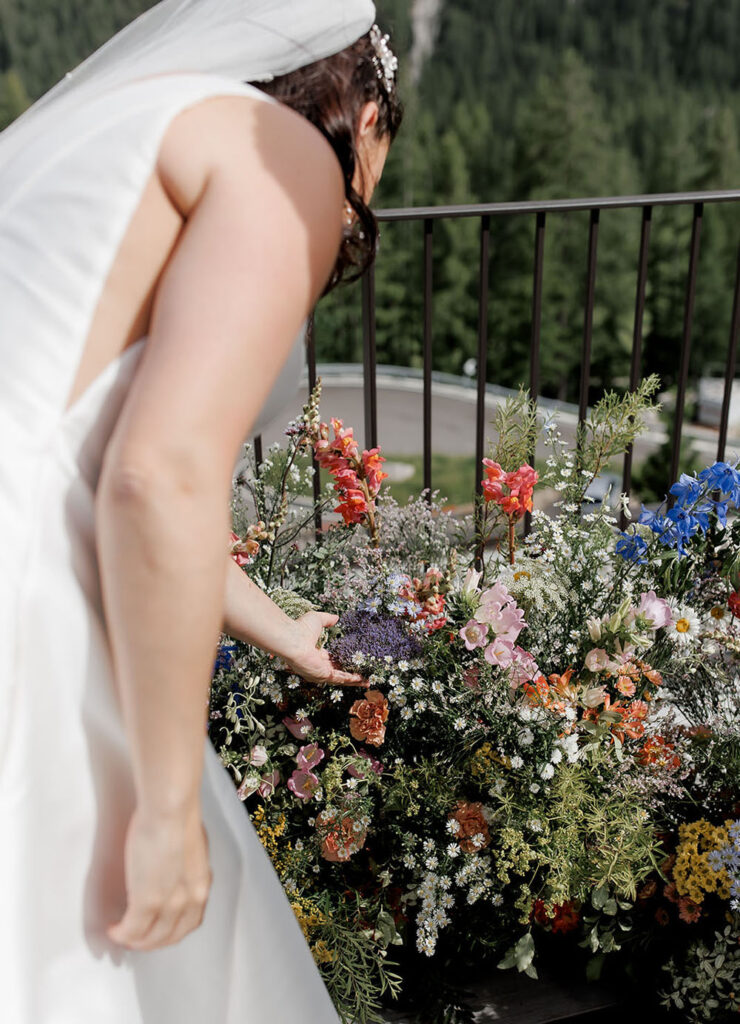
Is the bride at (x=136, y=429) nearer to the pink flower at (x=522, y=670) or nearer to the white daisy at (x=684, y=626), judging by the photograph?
the pink flower at (x=522, y=670)

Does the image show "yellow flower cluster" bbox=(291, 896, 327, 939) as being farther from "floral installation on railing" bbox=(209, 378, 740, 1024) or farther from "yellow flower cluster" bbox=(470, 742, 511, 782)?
"yellow flower cluster" bbox=(470, 742, 511, 782)

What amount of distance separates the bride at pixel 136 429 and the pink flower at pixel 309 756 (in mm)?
800

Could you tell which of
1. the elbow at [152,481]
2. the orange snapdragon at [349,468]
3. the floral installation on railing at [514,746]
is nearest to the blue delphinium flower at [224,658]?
the floral installation on railing at [514,746]

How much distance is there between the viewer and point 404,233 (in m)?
29.8

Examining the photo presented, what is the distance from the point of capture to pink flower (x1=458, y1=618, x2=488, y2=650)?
159 centimetres

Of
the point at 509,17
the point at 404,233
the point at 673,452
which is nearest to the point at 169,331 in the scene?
the point at 673,452

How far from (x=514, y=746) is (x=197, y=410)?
1.16 m

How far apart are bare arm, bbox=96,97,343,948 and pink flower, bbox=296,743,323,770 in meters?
0.99

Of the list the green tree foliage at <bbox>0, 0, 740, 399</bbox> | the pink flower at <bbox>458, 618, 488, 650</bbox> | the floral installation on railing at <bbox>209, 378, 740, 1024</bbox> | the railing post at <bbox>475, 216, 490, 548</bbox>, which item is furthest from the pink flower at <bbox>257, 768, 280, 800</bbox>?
the green tree foliage at <bbox>0, 0, 740, 399</bbox>

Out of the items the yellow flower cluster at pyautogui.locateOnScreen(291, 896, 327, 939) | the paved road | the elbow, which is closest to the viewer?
the elbow

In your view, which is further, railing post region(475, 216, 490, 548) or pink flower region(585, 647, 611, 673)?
railing post region(475, 216, 490, 548)

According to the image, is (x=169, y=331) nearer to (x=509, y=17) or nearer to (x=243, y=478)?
(x=243, y=478)

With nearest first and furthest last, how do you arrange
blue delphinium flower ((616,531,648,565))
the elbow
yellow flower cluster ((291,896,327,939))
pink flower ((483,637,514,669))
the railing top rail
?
the elbow → pink flower ((483,637,514,669)) → yellow flower cluster ((291,896,327,939)) → blue delphinium flower ((616,531,648,565)) → the railing top rail

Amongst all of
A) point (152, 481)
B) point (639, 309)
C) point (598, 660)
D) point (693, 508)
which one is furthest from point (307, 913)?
point (639, 309)
